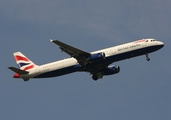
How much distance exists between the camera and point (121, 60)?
8850 cm

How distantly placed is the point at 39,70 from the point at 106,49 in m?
14.8

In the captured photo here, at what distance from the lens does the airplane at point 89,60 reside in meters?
87.4

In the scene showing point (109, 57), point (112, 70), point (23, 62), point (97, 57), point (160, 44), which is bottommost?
point (112, 70)

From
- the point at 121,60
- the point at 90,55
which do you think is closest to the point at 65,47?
the point at 90,55

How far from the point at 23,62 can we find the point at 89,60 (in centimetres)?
1751

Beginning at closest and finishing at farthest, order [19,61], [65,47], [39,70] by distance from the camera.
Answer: [65,47] < [39,70] < [19,61]

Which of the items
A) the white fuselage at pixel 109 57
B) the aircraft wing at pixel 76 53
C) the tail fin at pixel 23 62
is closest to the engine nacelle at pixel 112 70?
the white fuselage at pixel 109 57

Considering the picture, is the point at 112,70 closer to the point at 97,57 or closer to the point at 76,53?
the point at 97,57

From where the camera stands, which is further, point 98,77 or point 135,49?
point 98,77

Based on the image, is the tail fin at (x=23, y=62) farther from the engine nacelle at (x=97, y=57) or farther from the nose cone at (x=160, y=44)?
the nose cone at (x=160, y=44)

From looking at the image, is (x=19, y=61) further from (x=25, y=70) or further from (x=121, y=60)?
(x=121, y=60)

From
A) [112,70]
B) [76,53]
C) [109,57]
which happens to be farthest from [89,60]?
[112,70]

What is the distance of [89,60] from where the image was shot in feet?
291

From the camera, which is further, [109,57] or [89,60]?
[89,60]
